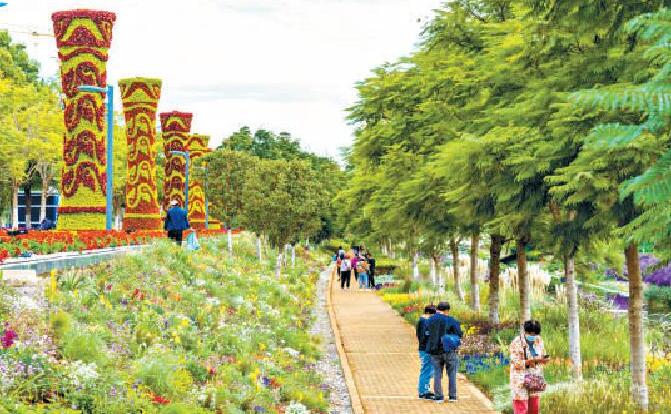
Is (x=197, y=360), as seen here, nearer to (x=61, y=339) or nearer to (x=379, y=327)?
(x=61, y=339)

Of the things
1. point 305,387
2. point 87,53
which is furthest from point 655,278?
point 305,387

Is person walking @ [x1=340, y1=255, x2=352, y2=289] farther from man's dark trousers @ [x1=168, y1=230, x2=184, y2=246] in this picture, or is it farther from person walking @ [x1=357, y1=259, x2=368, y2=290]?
man's dark trousers @ [x1=168, y1=230, x2=184, y2=246]

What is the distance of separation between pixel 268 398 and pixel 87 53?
25.2 meters

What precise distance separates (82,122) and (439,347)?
941 inches

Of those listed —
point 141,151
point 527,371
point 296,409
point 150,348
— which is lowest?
point 296,409

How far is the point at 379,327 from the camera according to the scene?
2619cm

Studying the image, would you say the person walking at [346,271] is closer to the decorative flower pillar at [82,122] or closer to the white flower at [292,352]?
the decorative flower pillar at [82,122]

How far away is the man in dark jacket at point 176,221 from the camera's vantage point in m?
23.8

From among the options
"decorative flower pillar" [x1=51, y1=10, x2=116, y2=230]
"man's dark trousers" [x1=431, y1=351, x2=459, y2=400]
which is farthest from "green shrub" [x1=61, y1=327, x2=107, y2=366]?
"decorative flower pillar" [x1=51, y1=10, x2=116, y2=230]

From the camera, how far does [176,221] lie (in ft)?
78.9

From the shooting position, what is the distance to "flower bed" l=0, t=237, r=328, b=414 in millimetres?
8633

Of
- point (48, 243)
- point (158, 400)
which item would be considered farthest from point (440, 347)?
point (48, 243)

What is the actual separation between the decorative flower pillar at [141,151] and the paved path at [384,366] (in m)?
16.2

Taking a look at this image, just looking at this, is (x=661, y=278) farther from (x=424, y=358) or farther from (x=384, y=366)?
(x=424, y=358)
